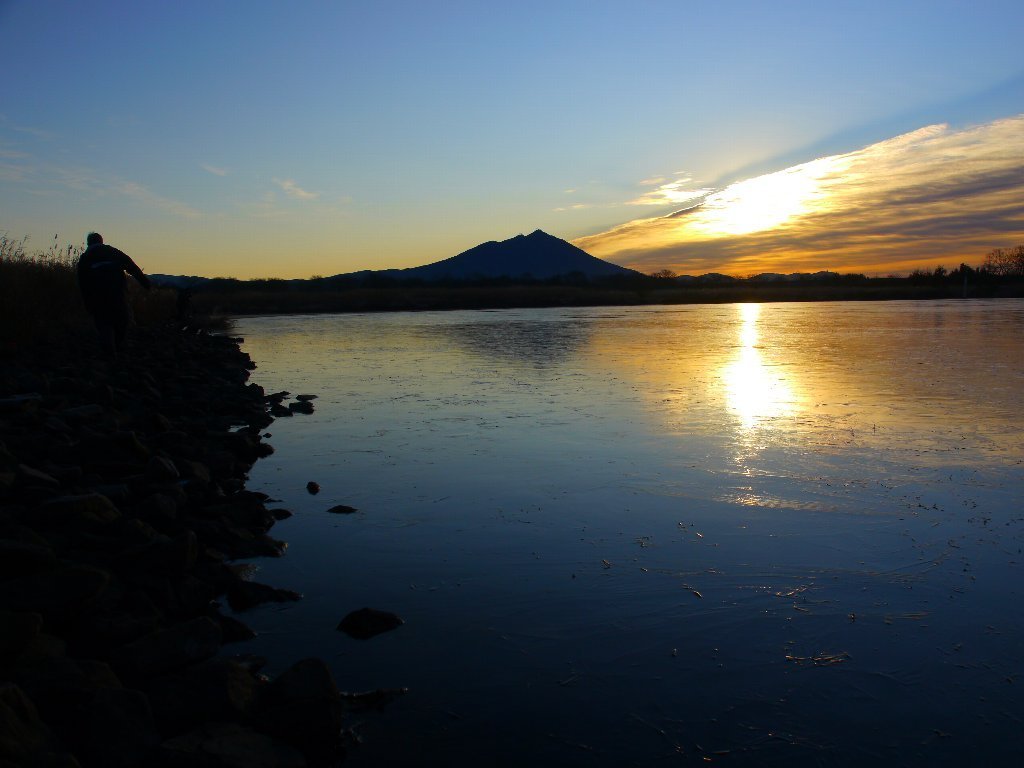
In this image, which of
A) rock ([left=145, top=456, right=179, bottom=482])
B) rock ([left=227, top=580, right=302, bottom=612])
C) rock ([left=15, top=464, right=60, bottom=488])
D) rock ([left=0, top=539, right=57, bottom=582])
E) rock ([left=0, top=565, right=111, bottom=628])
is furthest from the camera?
rock ([left=145, top=456, right=179, bottom=482])

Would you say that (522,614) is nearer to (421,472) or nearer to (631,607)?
(631,607)

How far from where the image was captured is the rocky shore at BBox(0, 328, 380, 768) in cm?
255

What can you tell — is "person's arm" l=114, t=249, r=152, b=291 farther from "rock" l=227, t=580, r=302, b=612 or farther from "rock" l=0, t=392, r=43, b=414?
"rock" l=227, t=580, r=302, b=612

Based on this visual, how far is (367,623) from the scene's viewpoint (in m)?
3.74

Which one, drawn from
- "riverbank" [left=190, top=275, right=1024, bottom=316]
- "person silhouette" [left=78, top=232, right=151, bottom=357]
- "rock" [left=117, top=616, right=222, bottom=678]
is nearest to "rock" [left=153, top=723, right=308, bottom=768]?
"rock" [left=117, top=616, right=222, bottom=678]

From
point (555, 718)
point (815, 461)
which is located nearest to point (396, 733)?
point (555, 718)

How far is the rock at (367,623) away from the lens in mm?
3716

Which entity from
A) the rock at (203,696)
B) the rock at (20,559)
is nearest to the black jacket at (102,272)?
the rock at (20,559)

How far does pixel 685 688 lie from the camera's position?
3.21 metres

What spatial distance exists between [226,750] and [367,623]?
49.3 inches

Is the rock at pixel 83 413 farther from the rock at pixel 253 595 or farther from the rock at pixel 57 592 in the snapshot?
the rock at pixel 57 592

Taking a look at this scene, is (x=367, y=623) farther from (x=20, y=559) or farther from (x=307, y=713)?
(x=20, y=559)

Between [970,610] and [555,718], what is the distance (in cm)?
215

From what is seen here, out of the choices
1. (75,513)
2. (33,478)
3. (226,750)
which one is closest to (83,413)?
(33,478)
